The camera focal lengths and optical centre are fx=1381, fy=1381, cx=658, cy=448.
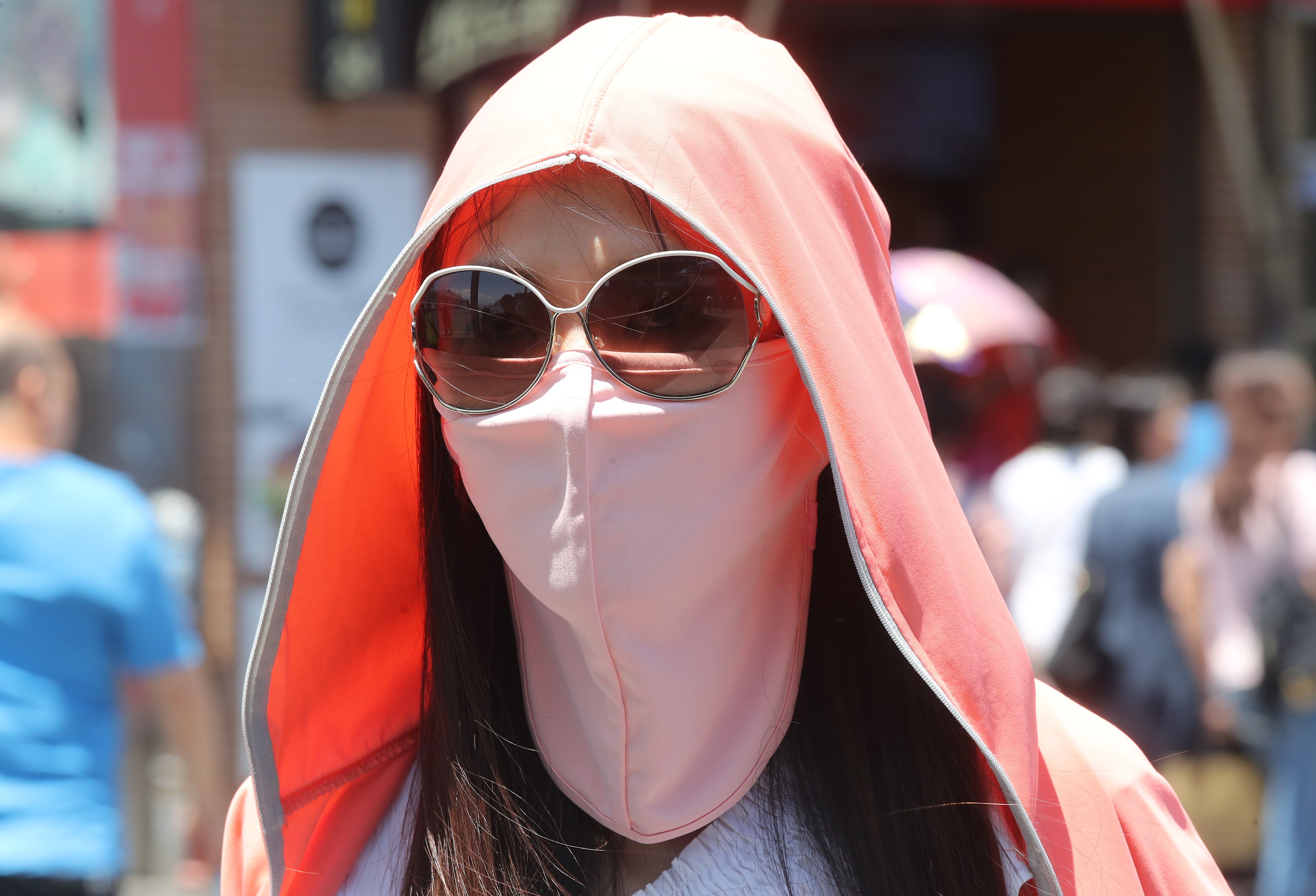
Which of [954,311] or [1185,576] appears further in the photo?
[954,311]

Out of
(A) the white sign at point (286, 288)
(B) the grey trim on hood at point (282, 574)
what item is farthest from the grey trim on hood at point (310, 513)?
(A) the white sign at point (286, 288)

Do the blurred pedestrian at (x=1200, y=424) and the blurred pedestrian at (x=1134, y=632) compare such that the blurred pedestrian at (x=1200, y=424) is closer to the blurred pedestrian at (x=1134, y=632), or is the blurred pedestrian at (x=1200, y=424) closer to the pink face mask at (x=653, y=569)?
the blurred pedestrian at (x=1134, y=632)

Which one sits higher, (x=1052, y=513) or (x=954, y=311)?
(x=954, y=311)

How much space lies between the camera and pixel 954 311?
5.02 m

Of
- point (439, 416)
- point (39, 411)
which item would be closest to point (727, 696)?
point (439, 416)

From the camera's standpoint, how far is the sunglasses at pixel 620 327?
130 centimetres

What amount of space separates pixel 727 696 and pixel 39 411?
264 cm

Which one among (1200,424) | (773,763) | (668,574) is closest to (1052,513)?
(1200,424)

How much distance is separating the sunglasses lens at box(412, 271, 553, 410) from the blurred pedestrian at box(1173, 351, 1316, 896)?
396cm

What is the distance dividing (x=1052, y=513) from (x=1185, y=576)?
55cm

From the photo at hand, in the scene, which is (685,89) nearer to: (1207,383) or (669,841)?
(669,841)

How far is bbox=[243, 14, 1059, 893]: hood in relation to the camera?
1.27 metres

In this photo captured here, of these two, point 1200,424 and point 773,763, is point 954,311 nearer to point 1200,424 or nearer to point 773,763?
point 1200,424

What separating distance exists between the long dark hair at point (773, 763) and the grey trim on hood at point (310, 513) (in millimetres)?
62
